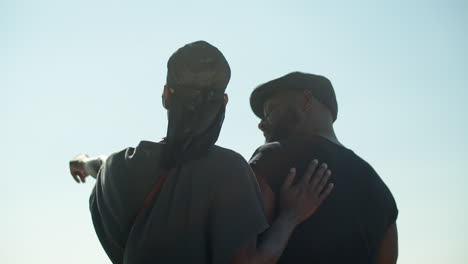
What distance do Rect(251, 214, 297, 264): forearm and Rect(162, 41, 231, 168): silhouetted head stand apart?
0.59 m

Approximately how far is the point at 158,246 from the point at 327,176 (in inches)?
60.7

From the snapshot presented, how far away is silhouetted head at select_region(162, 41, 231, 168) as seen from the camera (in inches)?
107

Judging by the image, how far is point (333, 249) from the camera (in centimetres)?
367

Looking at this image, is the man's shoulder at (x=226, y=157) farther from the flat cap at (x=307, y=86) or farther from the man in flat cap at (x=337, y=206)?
the flat cap at (x=307, y=86)

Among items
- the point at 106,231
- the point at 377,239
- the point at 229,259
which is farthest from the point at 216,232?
the point at 377,239

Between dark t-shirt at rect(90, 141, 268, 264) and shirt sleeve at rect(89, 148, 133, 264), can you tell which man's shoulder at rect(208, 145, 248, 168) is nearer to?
dark t-shirt at rect(90, 141, 268, 264)

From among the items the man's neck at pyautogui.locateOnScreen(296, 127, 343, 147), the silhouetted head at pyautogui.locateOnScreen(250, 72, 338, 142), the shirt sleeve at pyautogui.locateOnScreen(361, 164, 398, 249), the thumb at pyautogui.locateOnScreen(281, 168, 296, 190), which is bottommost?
the shirt sleeve at pyautogui.locateOnScreen(361, 164, 398, 249)

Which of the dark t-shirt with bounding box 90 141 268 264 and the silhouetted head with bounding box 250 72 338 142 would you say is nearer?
the dark t-shirt with bounding box 90 141 268 264

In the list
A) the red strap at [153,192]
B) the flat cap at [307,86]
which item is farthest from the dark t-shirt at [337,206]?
the red strap at [153,192]

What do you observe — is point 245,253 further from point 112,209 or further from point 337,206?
point 337,206

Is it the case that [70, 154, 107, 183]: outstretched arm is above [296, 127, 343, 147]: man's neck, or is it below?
below

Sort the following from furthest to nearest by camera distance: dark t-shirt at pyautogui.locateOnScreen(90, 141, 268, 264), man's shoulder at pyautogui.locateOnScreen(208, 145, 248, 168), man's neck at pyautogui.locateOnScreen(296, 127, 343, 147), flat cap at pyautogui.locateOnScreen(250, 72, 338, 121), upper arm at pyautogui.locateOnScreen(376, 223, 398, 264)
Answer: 1. flat cap at pyautogui.locateOnScreen(250, 72, 338, 121)
2. man's neck at pyautogui.locateOnScreen(296, 127, 343, 147)
3. upper arm at pyautogui.locateOnScreen(376, 223, 398, 264)
4. man's shoulder at pyautogui.locateOnScreen(208, 145, 248, 168)
5. dark t-shirt at pyautogui.locateOnScreen(90, 141, 268, 264)

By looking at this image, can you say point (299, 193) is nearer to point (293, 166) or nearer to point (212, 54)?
point (293, 166)

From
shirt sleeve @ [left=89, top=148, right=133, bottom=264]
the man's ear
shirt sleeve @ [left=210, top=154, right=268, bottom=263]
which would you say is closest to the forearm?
shirt sleeve @ [left=210, top=154, right=268, bottom=263]
